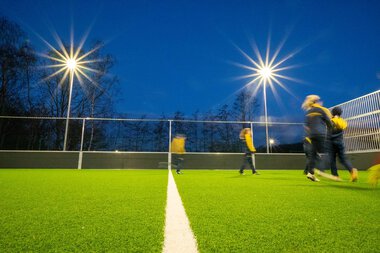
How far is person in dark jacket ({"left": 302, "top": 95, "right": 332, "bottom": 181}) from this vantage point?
532 cm

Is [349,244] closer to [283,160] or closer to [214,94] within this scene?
[283,160]

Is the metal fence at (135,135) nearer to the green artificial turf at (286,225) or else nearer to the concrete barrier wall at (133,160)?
the concrete barrier wall at (133,160)

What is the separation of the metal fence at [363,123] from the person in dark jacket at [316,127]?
709 cm

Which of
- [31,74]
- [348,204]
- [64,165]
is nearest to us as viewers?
[348,204]

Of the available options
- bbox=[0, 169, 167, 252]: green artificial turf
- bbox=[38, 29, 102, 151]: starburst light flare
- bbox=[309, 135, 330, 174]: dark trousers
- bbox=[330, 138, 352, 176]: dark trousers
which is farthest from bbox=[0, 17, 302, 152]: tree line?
bbox=[0, 169, 167, 252]: green artificial turf

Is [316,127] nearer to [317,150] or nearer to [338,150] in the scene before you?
[317,150]

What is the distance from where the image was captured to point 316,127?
5371mm

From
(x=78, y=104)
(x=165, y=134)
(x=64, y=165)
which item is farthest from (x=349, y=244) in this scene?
(x=78, y=104)

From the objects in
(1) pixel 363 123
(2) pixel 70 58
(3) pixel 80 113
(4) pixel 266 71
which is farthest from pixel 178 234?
(2) pixel 70 58

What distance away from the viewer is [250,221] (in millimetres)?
1943

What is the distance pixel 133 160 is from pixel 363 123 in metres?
12.2

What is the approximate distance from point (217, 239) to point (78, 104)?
23.1 meters

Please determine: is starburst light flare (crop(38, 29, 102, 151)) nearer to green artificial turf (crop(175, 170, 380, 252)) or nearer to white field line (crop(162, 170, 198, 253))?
white field line (crop(162, 170, 198, 253))

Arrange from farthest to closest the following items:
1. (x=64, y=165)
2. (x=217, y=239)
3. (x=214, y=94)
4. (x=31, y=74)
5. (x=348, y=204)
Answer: (x=214, y=94), (x=31, y=74), (x=64, y=165), (x=348, y=204), (x=217, y=239)
